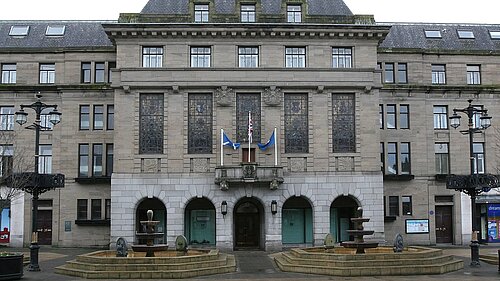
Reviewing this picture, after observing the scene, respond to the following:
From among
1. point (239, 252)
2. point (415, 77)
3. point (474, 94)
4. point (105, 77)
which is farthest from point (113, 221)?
point (474, 94)

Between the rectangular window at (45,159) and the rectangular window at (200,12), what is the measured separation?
554 inches

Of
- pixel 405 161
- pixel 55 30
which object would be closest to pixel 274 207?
pixel 405 161

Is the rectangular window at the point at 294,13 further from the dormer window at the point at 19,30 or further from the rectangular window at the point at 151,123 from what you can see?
the dormer window at the point at 19,30

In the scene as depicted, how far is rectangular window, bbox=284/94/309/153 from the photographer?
3828cm

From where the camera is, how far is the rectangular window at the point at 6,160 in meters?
34.9

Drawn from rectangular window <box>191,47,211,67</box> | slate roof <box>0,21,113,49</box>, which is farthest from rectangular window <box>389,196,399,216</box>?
slate roof <box>0,21,113,49</box>

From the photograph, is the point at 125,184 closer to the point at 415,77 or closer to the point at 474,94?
the point at 415,77

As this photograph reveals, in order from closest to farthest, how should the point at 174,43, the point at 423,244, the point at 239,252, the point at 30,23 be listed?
the point at 239,252 → the point at 174,43 → the point at 423,244 → the point at 30,23

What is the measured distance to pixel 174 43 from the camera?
3841 centimetres

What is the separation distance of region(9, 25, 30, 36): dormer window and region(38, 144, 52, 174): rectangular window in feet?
30.8

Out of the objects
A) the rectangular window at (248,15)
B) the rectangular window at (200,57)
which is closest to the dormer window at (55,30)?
the rectangular window at (200,57)

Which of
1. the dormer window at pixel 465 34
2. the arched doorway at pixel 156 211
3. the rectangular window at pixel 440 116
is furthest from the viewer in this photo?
the dormer window at pixel 465 34

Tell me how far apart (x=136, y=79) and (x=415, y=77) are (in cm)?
2041

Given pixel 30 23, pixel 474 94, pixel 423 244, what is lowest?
pixel 423 244
